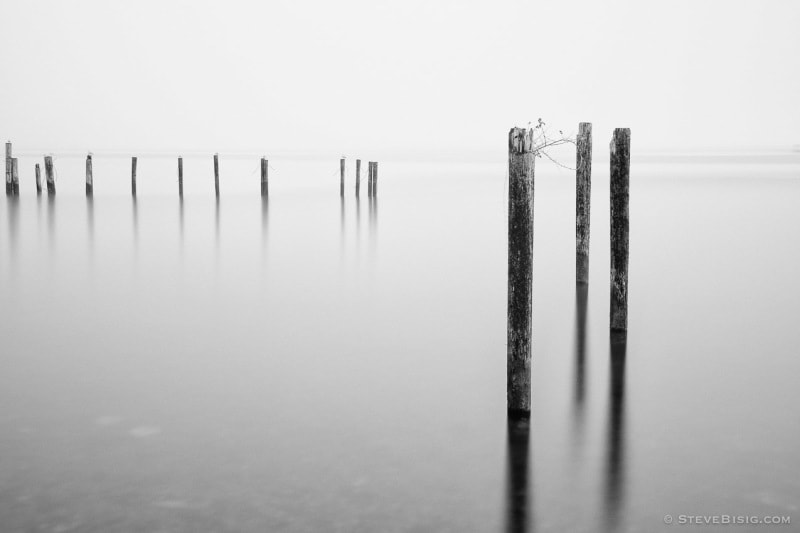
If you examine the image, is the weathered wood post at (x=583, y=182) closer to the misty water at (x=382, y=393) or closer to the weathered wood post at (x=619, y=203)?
the misty water at (x=382, y=393)

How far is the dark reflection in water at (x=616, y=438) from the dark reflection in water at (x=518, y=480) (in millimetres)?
480

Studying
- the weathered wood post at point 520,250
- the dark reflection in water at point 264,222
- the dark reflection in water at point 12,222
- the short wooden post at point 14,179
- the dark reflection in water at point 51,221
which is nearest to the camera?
the weathered wood post at point 520,250

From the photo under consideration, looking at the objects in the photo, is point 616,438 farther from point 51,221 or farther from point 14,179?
point 14,179

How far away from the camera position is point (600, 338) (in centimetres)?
998

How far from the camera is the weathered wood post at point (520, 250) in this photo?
6516mm

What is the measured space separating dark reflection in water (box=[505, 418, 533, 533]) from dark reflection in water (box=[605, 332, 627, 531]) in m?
0.48

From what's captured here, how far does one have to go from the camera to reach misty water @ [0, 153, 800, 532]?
542cm

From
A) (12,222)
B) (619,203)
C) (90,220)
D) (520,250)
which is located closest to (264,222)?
(90,220)

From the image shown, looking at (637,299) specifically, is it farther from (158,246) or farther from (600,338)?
(158,246)

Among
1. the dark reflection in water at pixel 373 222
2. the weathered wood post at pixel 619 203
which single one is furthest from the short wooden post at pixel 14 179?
the weathered wood post at pixel 619 203

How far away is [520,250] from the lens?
6664mm

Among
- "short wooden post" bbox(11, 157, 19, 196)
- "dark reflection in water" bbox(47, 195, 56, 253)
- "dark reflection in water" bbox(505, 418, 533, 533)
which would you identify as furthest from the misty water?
"short wooden post" bbox(11, 157, 19, 196)

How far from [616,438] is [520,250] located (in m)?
1.57

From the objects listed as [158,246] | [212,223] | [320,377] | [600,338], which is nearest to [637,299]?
[600,338]
